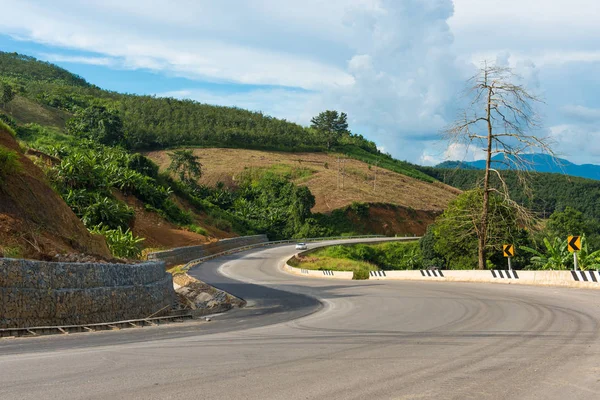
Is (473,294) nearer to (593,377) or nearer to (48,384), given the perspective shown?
(593,377)

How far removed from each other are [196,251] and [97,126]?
42.6 meters

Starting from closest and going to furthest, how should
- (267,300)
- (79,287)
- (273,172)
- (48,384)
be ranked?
(48,384)
(79,287)
(267,300)
(273,172)

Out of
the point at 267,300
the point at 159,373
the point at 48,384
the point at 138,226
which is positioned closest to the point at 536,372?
the point at 159,373

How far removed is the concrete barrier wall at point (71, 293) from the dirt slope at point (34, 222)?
1.50 meters

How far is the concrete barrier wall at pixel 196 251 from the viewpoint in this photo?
44375 millimetres

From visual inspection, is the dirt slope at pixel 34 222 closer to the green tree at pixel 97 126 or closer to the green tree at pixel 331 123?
the green tree at pixel 97 126

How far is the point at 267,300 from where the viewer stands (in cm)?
2391

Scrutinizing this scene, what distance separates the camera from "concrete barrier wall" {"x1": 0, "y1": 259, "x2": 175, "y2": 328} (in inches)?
530

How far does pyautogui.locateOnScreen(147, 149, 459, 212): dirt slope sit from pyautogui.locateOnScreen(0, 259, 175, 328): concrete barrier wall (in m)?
79.4

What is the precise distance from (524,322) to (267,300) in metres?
12.5

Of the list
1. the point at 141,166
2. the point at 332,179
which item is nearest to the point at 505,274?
the point at 141,166

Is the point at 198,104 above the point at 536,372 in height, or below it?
above

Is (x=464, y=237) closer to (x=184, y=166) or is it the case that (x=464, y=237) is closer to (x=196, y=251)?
(x=196, y=251)

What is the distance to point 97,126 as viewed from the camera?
87125 mm
